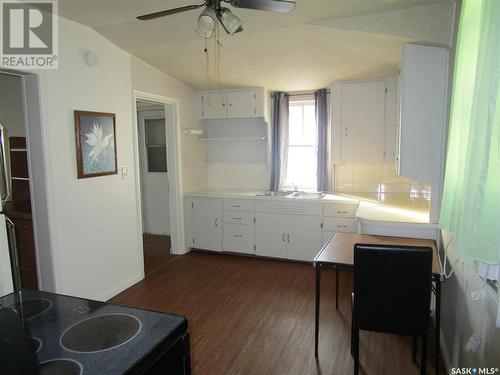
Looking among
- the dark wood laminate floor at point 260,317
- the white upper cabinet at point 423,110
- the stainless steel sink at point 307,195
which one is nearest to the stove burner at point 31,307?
the dark wood laminate floor at point 260,317

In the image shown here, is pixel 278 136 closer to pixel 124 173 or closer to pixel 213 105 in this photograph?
pixel 213 105

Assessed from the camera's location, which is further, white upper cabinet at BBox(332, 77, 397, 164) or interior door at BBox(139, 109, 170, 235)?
interior door at BBox(139, 109, 170, 235)

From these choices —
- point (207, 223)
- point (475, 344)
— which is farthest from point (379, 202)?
point (475, 344)

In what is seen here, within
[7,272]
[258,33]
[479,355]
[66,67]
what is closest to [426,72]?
[258,33]

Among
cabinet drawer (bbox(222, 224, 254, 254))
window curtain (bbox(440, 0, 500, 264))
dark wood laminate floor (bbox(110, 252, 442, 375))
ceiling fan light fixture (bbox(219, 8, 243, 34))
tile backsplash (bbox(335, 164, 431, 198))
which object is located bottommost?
dark wood laminate floor (bbox(110, 252, 442, 375))

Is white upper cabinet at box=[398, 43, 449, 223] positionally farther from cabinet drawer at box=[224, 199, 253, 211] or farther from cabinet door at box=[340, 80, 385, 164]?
cabinet drawer at box=[224, 199, 253, 211]

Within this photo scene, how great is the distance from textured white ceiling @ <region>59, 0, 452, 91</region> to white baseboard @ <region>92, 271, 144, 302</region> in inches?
94.7

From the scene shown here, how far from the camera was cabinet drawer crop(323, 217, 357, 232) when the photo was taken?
150 inches

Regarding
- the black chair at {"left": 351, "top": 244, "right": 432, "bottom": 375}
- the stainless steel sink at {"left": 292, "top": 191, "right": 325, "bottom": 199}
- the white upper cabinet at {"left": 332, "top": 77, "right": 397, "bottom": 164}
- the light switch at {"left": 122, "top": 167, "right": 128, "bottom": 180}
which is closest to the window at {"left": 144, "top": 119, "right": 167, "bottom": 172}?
the light switch at {"left": 122, "top": 167, "right": 128, "bottom": 180}

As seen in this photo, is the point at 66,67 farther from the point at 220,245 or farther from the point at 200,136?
the point at 220,245

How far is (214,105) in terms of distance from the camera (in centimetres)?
468

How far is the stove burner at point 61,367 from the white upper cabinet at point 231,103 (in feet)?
12.8

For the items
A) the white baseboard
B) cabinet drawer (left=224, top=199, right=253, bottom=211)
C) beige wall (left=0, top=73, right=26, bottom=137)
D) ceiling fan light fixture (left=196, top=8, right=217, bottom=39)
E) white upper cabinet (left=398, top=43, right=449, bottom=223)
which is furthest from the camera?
cabinet drawer (left=224, top=199, right=253, bottom=211)

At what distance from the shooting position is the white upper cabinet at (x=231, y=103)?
449 cm
